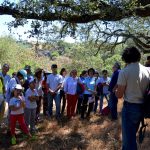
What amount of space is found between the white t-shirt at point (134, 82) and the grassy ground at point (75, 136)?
3468 millimetres

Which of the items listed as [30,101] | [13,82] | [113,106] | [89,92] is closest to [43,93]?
[89,92]

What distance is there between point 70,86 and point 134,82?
20.8ft

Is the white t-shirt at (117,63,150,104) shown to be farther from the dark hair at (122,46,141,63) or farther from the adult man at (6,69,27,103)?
the adult man at (6,69,27,103)

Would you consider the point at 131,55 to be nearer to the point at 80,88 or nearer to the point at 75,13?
the point at 75,13

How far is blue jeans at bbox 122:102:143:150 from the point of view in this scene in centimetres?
596

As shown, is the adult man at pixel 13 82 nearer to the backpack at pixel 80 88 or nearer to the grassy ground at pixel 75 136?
the grassy ground at pixel 75 136

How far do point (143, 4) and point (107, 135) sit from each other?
3701mm

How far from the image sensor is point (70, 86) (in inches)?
479

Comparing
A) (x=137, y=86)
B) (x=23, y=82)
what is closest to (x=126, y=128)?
(x=137, y=86)

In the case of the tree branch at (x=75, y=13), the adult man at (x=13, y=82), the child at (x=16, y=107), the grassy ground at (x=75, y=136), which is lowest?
the grassy ground at (x=75, y=136)

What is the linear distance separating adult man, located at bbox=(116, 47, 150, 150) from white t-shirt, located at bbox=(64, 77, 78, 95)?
6.19 metres

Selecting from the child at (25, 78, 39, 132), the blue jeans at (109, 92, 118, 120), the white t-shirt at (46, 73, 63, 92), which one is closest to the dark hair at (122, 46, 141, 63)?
the child at (25, 78, 39, 132)

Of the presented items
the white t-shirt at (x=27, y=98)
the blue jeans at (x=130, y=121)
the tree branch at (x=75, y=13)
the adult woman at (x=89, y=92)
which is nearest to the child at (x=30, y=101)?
the white t-shirt at (x=27, y=98)

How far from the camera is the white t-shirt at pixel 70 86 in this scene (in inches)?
479
